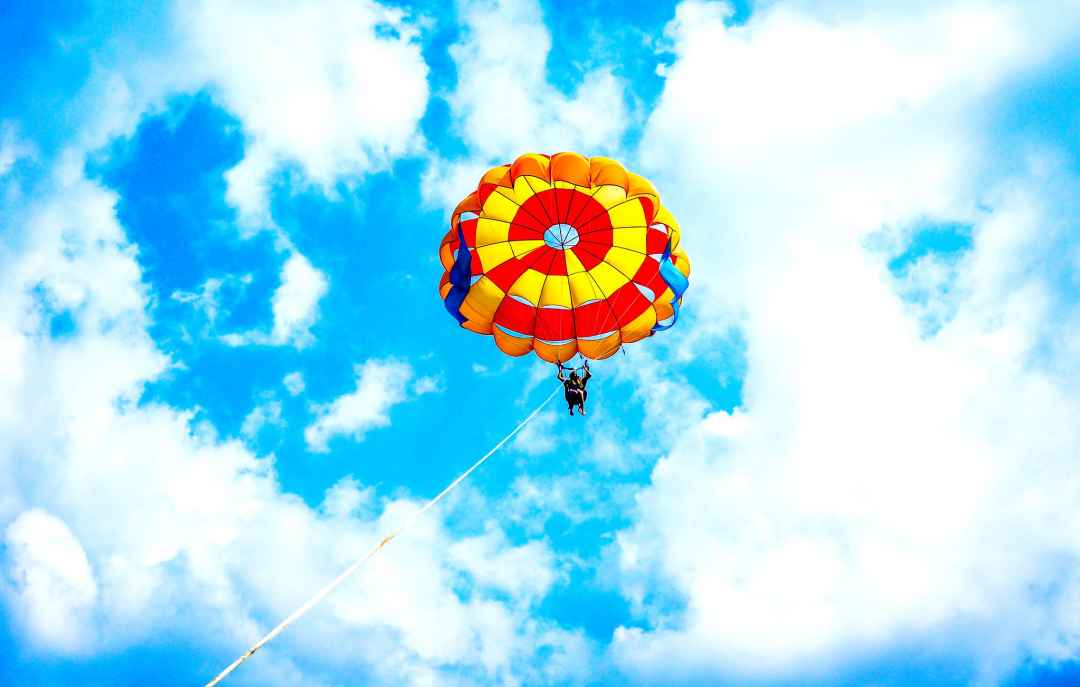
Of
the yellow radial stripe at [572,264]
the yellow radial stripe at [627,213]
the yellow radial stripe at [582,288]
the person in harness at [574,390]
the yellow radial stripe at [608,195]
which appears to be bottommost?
the person in harness at [574,390]

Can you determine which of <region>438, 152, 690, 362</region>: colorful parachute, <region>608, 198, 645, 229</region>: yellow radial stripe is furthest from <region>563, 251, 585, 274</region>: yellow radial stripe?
<region>608, 198, 645, 229</region>: yellow radial stripe

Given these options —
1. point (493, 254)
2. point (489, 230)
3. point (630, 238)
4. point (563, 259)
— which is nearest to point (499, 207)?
point (489, 230)

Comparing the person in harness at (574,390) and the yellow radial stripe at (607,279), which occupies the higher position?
the yellow radial stripe at (607,279)

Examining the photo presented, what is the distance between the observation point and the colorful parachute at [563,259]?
18.3 m

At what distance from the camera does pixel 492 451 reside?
13.6 metres

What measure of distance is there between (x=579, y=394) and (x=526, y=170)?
5641 mm

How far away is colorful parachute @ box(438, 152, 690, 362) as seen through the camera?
60.1 feet

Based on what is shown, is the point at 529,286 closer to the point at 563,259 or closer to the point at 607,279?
the point at 563,259

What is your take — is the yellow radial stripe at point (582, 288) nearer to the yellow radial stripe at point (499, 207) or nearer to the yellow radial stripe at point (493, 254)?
the yellow radial stripe at point (493, 254)

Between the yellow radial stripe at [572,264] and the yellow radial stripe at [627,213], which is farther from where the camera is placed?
the yellow radial stripe at [572,264]

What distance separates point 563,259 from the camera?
19.1 meters

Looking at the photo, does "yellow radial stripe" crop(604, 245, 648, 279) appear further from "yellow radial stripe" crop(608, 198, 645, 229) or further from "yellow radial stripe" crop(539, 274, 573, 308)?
"yellow radial stripe" crop(539, 274, 573, 308)

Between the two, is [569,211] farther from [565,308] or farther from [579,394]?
[579,394]

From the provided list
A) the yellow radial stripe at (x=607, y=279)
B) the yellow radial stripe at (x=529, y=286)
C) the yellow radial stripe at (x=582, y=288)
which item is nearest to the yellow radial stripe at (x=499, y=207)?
the yellow radial stripe at (x=529, y=286)
